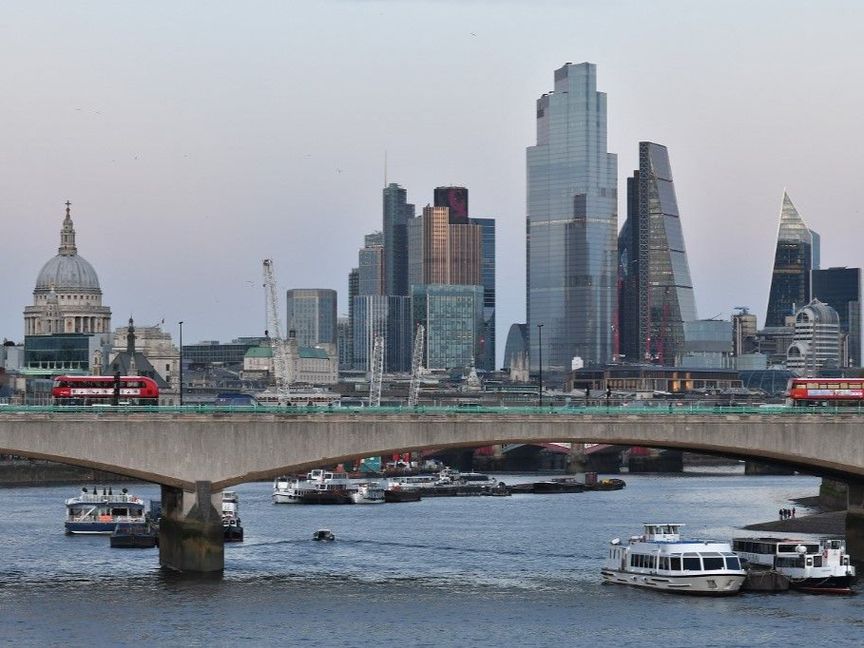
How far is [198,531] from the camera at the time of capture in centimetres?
10269

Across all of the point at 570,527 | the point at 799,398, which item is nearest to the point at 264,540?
the point at 570,527

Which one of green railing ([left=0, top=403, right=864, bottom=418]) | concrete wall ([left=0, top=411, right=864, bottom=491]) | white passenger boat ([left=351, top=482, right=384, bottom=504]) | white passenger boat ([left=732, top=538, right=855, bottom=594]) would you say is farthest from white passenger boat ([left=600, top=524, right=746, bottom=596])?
white passenger boat ([left=351, top=482, right=384, bottom=504])

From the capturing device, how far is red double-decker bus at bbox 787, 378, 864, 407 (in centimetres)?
12012

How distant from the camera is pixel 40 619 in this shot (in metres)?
88.8

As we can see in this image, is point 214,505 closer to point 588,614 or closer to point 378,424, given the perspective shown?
point 378,424

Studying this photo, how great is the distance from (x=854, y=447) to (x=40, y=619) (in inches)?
1954

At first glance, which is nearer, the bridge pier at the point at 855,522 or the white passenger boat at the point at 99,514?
the bridge pier at the point at 855,522

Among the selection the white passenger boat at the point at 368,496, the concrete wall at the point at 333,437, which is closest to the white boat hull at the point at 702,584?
the concrete wall at the point at 333,437

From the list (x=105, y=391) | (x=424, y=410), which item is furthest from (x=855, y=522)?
(x=105, y=391)

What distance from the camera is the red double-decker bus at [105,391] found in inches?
4754

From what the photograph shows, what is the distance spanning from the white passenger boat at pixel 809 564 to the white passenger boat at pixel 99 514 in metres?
53.2

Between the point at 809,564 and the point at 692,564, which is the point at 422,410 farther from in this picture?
the point at 809,564

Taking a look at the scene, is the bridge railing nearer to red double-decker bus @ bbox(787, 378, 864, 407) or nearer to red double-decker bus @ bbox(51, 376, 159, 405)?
red double-decker bus @ bbox(787, 378, 864, 407)

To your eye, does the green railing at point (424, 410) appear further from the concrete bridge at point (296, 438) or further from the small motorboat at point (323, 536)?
the small motorboat at point (323, 536)
